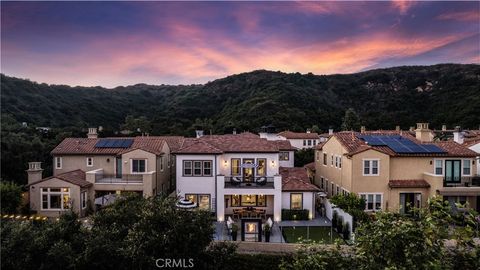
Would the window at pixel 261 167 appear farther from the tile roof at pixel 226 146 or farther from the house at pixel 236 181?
the tile roof at pixel 226 146

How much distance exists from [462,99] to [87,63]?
93147 millimetres

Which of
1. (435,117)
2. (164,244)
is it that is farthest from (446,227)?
(435,117)

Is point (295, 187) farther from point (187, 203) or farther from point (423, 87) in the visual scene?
point (423, 87)

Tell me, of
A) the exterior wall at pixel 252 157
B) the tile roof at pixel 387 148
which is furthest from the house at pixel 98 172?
the tile roof at pixel 387 148

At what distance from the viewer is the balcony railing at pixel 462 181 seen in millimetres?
25013

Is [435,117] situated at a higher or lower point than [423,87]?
lower

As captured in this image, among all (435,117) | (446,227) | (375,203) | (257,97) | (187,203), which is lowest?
(375,203)

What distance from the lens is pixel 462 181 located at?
25359mm

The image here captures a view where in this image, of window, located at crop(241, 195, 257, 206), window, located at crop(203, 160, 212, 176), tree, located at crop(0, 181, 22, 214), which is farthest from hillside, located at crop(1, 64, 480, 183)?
window, located at crop(241, 195, 257, 206)

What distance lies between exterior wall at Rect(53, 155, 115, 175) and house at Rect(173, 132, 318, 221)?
646 centimetres

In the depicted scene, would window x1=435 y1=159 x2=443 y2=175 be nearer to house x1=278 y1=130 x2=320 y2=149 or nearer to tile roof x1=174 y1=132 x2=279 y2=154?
tile roof x1=174 y1=132 x2=279 y2=154

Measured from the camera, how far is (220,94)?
107375mm

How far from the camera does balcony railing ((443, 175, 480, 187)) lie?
25.0 metres

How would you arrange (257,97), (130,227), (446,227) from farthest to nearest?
(257,97) < (130,227) < (446,227)
